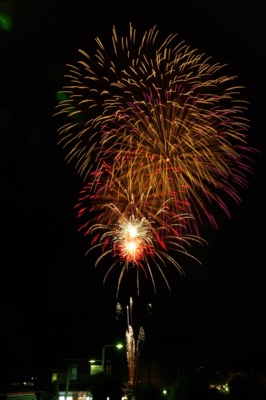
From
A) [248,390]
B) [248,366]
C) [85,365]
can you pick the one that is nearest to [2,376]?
[85,365]

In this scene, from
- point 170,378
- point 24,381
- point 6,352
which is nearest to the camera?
point 6,352

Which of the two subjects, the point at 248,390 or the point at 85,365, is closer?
the point at 248,390

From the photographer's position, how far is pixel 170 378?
47625 mm

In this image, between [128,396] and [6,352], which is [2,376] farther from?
[128,396]

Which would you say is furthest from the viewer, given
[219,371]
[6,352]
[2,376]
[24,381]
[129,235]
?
[219,371]

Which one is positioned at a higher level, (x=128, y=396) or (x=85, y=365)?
(x=85, y=365)

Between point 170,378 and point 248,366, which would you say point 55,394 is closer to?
point 170,378

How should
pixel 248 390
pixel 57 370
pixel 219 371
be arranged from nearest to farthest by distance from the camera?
pixel 248 390, pixel 57 370, pixel 219 371

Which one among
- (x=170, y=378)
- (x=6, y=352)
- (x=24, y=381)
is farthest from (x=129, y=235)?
(x=170, y=378)

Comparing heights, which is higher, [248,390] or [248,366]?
[248,366]

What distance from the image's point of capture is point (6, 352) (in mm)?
33562

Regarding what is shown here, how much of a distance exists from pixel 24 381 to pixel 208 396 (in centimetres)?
3618

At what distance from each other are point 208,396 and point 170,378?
4275cm

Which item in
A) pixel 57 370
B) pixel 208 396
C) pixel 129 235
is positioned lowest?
pixel 208 396
